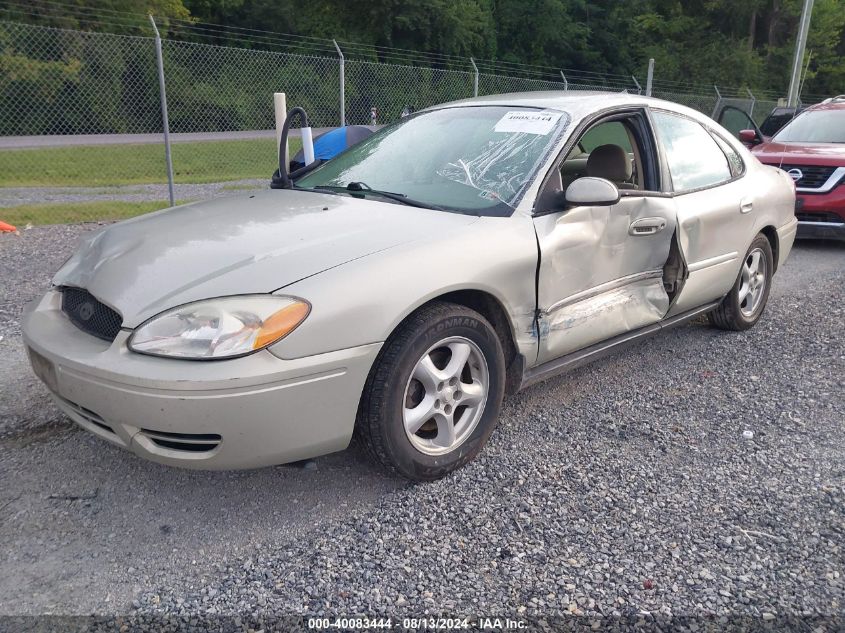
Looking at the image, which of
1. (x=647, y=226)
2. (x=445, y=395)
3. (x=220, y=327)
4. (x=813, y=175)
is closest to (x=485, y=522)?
(x=445, y=395)

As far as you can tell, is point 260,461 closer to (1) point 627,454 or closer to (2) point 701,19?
(1) point 627,454

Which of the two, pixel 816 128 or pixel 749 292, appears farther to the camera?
pixel 816 128

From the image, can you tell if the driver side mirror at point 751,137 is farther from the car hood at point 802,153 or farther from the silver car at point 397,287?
the silver car at point 397,287

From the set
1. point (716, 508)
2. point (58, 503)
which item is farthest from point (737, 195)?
point (58, 503)

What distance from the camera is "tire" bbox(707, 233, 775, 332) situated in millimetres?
4836

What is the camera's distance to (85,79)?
47.5 ft

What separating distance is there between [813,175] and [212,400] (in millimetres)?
7838

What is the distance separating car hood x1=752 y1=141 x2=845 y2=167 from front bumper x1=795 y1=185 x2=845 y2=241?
0.36 meters

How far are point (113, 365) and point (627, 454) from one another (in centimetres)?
223

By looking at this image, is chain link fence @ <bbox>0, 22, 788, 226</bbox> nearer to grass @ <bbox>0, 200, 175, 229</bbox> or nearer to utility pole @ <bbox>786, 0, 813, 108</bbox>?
grass @ <bbox>0, 200, 175, 229</bbox>

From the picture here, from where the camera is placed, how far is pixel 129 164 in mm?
16969

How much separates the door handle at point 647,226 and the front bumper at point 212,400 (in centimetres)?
175

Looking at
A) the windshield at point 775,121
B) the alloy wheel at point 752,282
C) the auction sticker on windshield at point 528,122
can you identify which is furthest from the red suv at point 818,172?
the auction sticker on windshield at point 528,122

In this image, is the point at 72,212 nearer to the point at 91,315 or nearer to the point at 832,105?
the point at 91,315
